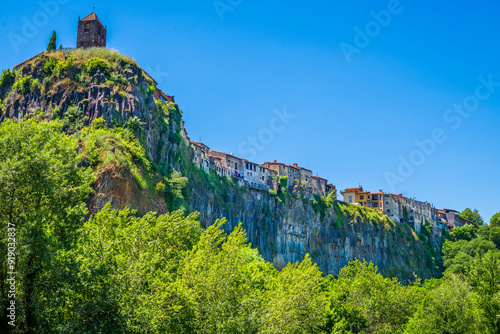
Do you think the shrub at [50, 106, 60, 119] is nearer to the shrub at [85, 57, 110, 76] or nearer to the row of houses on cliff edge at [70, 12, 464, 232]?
the shrub at [85, 57, 110, 76]

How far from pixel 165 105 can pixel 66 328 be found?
57575mm

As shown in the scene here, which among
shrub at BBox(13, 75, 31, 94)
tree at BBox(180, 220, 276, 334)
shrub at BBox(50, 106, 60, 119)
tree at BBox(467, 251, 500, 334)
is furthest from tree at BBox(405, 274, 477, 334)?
shrub at BBox(13, 75, 31, 94)

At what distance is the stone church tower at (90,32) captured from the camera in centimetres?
8175

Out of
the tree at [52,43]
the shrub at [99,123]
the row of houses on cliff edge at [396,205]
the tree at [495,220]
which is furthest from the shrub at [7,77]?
the tree at [495,220]

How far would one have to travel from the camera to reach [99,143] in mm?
59875

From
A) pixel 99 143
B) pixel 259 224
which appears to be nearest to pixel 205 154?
pixel 259 224

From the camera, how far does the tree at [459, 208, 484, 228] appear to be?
6523 inches

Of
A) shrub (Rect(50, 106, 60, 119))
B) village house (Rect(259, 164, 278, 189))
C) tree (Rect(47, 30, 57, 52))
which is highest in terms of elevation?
tree (Rect(47, 30, 57, 52))

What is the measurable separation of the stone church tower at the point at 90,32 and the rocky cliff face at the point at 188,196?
6.29 meters

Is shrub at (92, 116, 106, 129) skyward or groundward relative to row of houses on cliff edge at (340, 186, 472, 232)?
groundward

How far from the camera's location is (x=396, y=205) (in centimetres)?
14262

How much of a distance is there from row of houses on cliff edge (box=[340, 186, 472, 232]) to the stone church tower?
82623 millimetres

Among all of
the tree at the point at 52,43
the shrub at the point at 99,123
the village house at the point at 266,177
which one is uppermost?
the tree at the point at 52,43

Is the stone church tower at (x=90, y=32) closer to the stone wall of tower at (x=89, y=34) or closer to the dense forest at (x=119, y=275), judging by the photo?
the stone wall of tower at (x=89, y=34)
